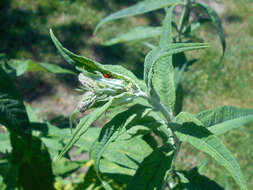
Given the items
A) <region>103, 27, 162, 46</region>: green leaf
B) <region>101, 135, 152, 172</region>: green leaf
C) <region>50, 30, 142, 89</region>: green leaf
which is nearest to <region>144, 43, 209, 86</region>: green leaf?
<region>50, 30, 142, 89</region>: green leaf

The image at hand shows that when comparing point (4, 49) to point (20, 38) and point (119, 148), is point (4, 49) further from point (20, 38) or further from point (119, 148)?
point (119, 148)

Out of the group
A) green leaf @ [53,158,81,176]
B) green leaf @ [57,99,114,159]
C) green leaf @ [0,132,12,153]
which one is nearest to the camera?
green leaf @ [57,99,114,159]

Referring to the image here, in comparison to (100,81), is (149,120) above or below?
below

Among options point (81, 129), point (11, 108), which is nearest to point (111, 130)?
point (81, 129)

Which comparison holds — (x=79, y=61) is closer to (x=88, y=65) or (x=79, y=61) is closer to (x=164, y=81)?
(x=88, y=65)

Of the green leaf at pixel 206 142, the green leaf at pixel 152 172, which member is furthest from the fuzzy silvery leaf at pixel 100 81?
the green leaf at pixel 152 172

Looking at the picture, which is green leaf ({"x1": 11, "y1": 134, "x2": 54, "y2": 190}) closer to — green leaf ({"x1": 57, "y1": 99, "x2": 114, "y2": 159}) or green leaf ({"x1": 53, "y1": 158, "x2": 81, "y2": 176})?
green leaf ({"x1": 53, "y1": 158, "x2": 81, "y2": 176})

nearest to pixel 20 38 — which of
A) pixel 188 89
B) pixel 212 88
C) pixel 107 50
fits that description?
pixel 107 50
